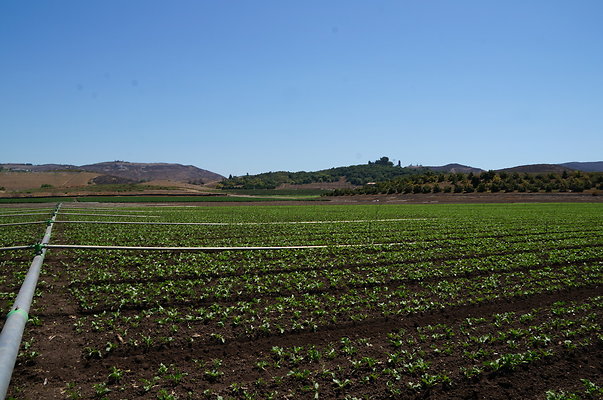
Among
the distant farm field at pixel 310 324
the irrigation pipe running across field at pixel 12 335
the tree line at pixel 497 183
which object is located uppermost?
the tree line at pixel 497 183

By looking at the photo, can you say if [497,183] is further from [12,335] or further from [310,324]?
[12,335]

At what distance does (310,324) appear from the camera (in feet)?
31.9

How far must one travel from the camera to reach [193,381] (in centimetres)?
726

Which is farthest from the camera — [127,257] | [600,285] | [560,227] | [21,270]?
[560,227]

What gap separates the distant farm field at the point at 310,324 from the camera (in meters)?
7.21

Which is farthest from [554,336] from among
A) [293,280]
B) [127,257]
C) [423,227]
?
[423,227]

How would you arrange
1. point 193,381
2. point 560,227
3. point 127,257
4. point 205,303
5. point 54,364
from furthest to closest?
1. point 560,227
2. point 127,257
3. point 205,303
4. point 54,364
5. point 193,381

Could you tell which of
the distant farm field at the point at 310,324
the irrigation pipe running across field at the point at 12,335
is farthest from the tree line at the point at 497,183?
the irrigation pipe running across field at the point at 12,335

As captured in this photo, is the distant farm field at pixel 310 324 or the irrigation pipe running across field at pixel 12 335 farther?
the distant farm field at pixel 310 324

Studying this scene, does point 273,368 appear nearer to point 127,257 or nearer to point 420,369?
point 420,369

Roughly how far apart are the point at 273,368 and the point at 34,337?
555cm

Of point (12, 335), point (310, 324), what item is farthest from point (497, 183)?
point (12, 335)

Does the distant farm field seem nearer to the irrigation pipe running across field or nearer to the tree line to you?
the irrigation pipe running across field

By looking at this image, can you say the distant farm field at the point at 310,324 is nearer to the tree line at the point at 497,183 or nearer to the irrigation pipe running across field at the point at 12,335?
the irrigation pipe running across field at the point at 12,335
